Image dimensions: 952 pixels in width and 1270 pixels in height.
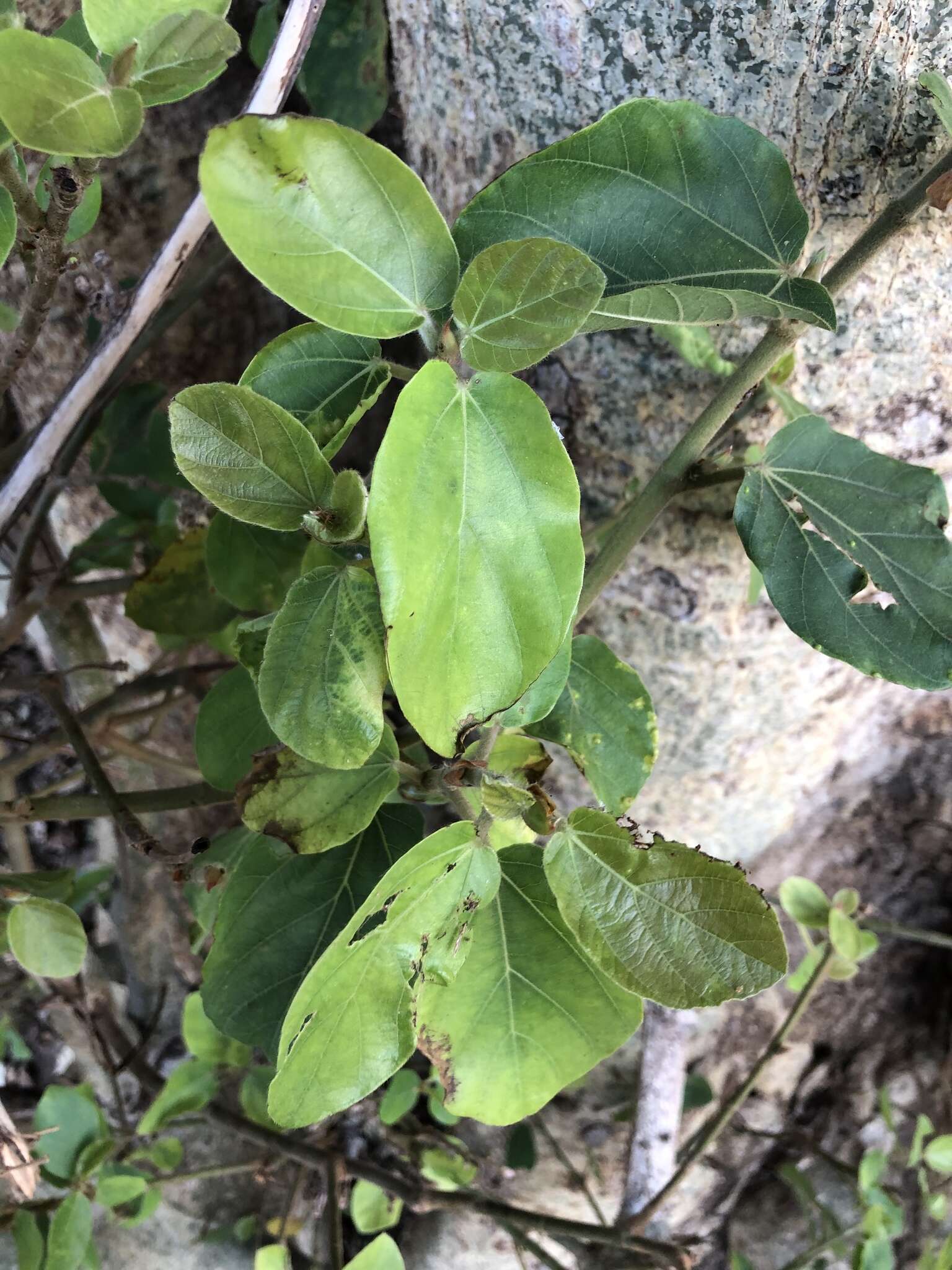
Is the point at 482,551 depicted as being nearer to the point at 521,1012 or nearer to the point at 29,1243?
the point at 521,1012

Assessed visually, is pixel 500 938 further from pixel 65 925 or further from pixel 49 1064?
pixel 49 1064

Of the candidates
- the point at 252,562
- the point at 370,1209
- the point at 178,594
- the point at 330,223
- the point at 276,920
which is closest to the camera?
the point at 330,223

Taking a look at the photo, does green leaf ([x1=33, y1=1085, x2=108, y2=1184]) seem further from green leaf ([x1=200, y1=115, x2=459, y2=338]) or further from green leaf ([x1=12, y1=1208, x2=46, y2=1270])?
green leaf ([x1=200, y1=115, x2=459, y2=338])

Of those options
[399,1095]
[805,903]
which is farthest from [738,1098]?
[399,1095]

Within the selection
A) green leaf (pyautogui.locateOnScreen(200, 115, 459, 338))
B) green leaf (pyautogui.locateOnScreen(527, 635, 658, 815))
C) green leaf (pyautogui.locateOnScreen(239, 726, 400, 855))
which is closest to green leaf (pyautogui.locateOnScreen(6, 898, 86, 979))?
green leaf (pyautogui.locateOnScreen(239, 726, 400, 855))

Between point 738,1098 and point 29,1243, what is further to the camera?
point 738,1098
